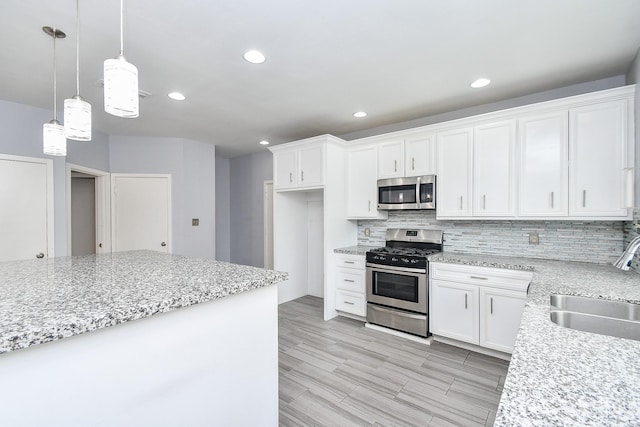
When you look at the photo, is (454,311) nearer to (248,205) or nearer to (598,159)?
(598,159)

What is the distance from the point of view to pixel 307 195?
470 centimetres

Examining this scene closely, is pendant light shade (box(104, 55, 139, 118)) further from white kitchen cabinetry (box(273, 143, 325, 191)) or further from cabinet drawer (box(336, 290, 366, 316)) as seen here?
cabinet drawer (box(336, 290, 366, 316))

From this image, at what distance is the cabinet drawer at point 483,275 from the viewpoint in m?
2.53

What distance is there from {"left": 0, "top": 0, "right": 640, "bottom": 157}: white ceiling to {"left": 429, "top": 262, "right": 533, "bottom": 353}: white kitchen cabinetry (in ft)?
5.79

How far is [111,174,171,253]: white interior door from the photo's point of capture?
4.44 m

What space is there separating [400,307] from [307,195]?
2.29m

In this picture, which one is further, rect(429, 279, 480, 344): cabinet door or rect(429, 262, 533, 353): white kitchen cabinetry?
rect(429, 279, 480, 344): cabinet door

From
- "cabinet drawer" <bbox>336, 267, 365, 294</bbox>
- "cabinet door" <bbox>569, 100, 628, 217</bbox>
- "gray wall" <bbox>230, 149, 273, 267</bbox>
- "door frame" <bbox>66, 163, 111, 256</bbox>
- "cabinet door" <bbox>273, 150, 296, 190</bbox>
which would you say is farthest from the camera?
"gray wall" <bbox>230, 149, 273, 267</bbox>

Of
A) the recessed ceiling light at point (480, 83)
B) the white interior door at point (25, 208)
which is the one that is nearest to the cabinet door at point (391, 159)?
the recessed ceiling light at point (480, 83)

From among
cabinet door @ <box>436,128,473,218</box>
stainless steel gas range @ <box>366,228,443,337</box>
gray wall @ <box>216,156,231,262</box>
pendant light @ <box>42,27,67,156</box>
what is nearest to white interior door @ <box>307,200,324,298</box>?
stainless steel gas range @ <box>366,228,443,337</box>

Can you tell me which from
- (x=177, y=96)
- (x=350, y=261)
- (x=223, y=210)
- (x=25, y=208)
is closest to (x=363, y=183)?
(x=350, y=261)

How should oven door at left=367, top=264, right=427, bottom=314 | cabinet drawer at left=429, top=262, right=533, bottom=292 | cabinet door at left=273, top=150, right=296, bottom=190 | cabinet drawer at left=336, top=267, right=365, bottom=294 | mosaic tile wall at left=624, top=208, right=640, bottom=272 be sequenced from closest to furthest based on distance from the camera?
mosaic tile wall at left=624, top=208, right=640, bottom=272 → cabinet drawer at left=429, top=262, right=533, bottom=292 → oven door at left=367, top=264, right=427, bottom=314 → cabinet drawer at left=336, top=267, right=365, bottom=294 → cabinet door at left=273, top=150, right=296, bottom=190

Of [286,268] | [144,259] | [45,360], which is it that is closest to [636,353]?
[45,360]

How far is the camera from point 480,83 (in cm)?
268
